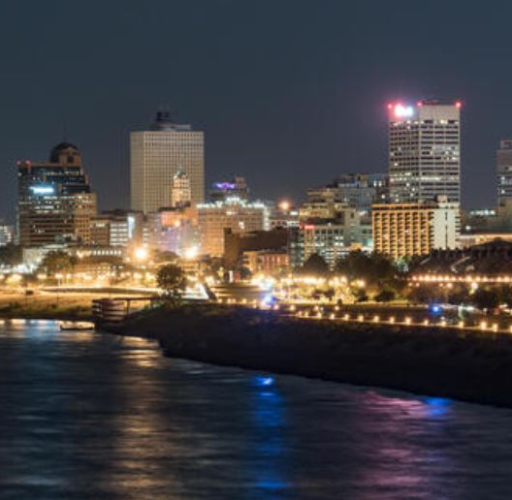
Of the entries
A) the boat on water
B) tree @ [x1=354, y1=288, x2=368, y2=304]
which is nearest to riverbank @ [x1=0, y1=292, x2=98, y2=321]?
the boat on water

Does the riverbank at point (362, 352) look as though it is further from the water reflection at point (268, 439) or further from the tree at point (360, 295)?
the tree at point (360, 295)

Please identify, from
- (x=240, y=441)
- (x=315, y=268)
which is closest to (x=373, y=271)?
(x=315, y=268)

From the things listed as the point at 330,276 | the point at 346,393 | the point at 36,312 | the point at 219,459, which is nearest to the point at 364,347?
the point at 346,393

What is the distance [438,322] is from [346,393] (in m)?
18.4

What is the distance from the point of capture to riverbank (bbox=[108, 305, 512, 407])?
5738cm

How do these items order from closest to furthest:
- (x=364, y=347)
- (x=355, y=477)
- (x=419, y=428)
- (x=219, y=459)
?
(x=355, y=477)
(x=219, y=459)
(x=419, y=428)
(x=364, y=347)

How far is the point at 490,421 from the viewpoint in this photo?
48.2 m

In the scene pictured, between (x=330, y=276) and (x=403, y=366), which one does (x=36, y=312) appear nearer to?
(x=330, y=276)

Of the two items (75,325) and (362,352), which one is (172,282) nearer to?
(75,325)

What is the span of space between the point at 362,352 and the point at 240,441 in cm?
2379

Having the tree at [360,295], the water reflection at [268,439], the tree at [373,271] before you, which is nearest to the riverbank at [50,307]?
the tree at [360,295]

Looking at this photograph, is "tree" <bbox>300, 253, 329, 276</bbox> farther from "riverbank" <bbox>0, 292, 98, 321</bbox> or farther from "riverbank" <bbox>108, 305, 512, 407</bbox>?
"riverbank" <bbox>108, 305, 512, 407</bbox>

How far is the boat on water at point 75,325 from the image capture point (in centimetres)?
11344

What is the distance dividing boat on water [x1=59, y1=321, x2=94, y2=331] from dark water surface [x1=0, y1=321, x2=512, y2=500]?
1816 inches
